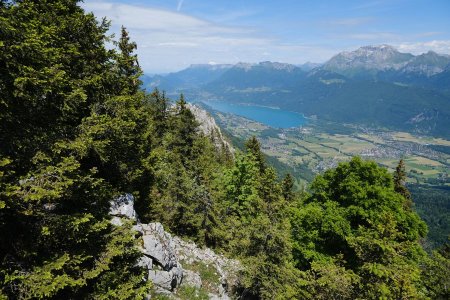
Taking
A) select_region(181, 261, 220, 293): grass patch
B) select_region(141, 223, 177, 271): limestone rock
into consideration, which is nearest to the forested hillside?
select_region(141, 223, 177, 271): limestone rock

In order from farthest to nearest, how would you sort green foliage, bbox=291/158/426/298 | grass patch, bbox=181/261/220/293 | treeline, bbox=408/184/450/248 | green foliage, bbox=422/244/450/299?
treeline, bbox=408/184/450/248 < grass patch, bbox=181/261/220/293 < green foliage, bbox=291/158/426/298 < green foliage, bbox=422/244/450/299

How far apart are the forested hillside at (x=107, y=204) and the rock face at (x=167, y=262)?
998 mm

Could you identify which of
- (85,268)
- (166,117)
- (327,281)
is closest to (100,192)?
(85,268)

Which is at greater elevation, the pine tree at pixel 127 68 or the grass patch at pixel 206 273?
the pine tree at pixel 127 68

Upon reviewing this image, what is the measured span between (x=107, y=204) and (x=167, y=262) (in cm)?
520

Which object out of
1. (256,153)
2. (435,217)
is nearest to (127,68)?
(256,153)

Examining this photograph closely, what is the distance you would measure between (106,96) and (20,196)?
915 cm

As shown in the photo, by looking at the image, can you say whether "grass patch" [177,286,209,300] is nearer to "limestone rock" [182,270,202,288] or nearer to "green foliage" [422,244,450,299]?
"limestone rock" [182,270,202,288]

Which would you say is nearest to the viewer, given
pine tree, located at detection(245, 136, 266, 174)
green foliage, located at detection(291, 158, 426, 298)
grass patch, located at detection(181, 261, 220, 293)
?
green foliage, located at detection(291, 158, 426, 298)

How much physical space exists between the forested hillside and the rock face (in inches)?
39.3

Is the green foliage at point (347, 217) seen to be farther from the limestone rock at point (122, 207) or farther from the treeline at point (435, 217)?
the treeline at point (435, 217)

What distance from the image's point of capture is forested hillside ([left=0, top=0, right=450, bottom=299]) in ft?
32.3

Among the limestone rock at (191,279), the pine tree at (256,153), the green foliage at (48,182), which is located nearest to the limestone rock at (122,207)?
the green foliage at (48,182)

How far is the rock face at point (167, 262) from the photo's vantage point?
1756 cm
